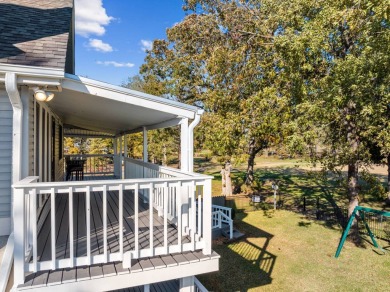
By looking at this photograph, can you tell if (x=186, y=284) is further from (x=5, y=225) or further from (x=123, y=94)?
(x=123, y=94)

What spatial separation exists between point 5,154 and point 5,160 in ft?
0.31

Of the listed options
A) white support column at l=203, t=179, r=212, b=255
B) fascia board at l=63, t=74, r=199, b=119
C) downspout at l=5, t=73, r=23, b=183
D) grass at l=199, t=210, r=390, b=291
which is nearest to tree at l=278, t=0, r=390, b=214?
grass at l=199, t=210, r=390, b=291

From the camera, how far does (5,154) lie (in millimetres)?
4340

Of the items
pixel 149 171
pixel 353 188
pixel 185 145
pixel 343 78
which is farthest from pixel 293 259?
pixel 185 145

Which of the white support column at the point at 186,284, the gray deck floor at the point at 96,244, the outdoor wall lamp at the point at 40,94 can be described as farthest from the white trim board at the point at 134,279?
the outdoor wall lamp at the point at 40,94

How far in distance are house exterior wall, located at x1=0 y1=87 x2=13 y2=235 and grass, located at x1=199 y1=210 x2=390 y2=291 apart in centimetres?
486

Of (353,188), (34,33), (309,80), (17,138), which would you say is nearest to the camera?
(17,138)

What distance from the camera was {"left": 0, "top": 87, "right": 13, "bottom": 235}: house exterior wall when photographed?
169 inches

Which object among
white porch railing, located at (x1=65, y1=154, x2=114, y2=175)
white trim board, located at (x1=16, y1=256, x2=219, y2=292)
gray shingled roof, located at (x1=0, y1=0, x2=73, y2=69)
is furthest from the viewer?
white porch railing, located at (x1=65, y1=154, x2=114, y2=175)

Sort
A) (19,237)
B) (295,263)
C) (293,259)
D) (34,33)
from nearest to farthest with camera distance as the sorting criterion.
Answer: (19,237)
(34,33)
(295,263)
(293,259)

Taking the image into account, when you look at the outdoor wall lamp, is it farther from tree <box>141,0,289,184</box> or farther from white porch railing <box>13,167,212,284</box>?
tree <box>141,0,289,184</box>

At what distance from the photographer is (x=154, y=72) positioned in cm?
2066

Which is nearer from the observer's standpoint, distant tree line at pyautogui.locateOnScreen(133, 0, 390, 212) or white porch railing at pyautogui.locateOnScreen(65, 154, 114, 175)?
distant tree line at pyautogui.locateOnScreen(133, 0, 390, 212)

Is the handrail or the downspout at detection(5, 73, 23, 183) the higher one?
the downspout at detection(5, 73, 23, 183)
